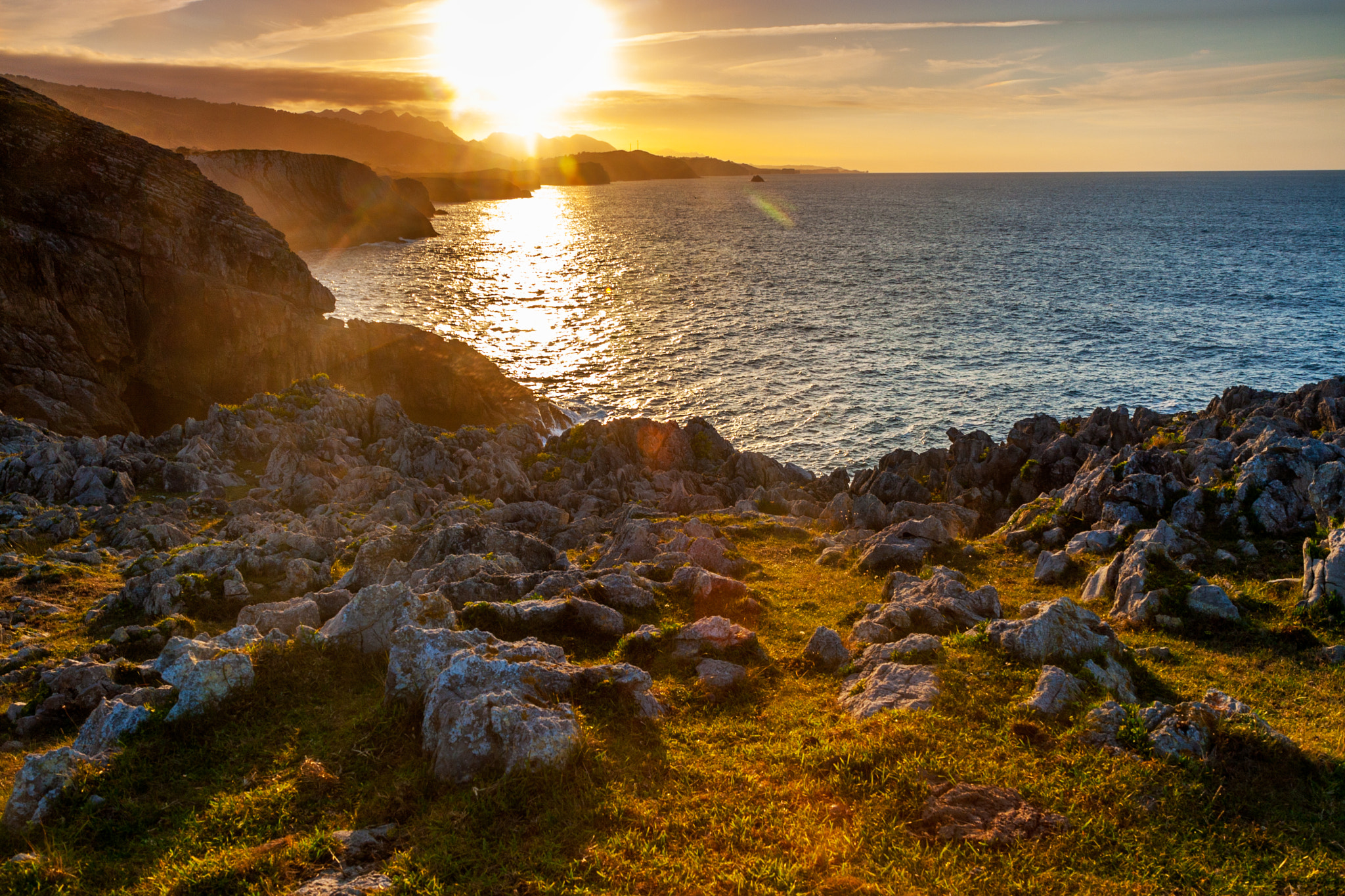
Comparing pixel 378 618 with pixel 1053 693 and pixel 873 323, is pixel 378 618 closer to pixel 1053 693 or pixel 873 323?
pixel 1053 693

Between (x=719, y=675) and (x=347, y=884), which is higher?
(x=347, y=884)

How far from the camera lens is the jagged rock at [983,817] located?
9.27 meters

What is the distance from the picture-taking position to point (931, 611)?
51.9 feet

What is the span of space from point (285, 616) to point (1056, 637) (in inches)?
623

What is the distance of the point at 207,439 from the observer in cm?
3350

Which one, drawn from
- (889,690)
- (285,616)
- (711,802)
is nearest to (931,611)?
(889,690)

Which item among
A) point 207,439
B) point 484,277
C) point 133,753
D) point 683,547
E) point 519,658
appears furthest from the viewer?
point 484,277

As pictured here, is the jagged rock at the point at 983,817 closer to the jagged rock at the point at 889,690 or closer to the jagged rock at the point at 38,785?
the jagged rock at the point at 889,690

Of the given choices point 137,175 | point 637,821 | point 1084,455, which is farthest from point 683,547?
point 137,175

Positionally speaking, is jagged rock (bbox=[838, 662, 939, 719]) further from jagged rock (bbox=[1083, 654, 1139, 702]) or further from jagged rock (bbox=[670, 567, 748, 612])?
jagged rock (bbox=[670, 567, 748, 612])

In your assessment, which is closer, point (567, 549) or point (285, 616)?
point (285, 616)

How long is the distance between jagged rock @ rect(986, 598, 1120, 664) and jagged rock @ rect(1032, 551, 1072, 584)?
20.4 ft

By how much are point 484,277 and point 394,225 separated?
65912 mm

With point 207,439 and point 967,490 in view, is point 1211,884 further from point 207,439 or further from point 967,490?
point 207,439
